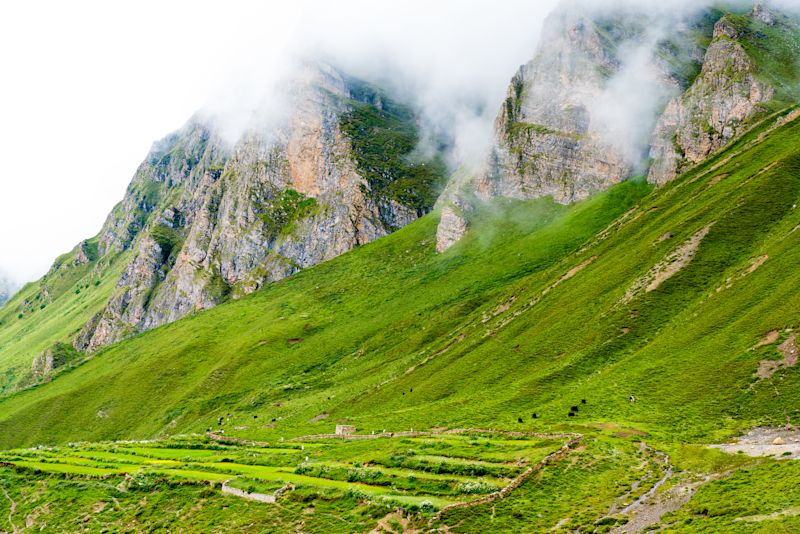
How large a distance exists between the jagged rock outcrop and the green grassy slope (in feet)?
51.8

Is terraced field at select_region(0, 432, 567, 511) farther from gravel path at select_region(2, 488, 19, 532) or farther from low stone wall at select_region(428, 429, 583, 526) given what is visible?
gravel path at select_region(2, 488, 19, 532)

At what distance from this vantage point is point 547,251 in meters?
185

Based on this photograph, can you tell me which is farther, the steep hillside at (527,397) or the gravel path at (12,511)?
the gravel path at (12,511)

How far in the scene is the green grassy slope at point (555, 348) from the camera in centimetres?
7269

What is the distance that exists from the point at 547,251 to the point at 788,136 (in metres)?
71.9

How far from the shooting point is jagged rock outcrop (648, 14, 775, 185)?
563 feet

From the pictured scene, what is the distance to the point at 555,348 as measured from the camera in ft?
341

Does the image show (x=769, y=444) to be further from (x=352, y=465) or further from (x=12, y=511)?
(x=12, y=511)

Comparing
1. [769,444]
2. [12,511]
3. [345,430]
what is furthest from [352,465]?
[345,430]

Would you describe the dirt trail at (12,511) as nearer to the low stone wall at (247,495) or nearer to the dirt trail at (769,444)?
the low stone wall at (247,495)

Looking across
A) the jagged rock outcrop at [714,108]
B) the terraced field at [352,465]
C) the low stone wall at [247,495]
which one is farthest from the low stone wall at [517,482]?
the jagged rock outcrop at [714,108]

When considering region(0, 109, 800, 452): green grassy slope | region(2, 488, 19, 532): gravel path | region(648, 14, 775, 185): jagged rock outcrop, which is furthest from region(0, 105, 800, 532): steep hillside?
region(648, 14, 775, 185): jagged rock outcrop

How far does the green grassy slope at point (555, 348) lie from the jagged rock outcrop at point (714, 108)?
1579cm

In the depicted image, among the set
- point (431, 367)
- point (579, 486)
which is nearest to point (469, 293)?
point (431, 367)
